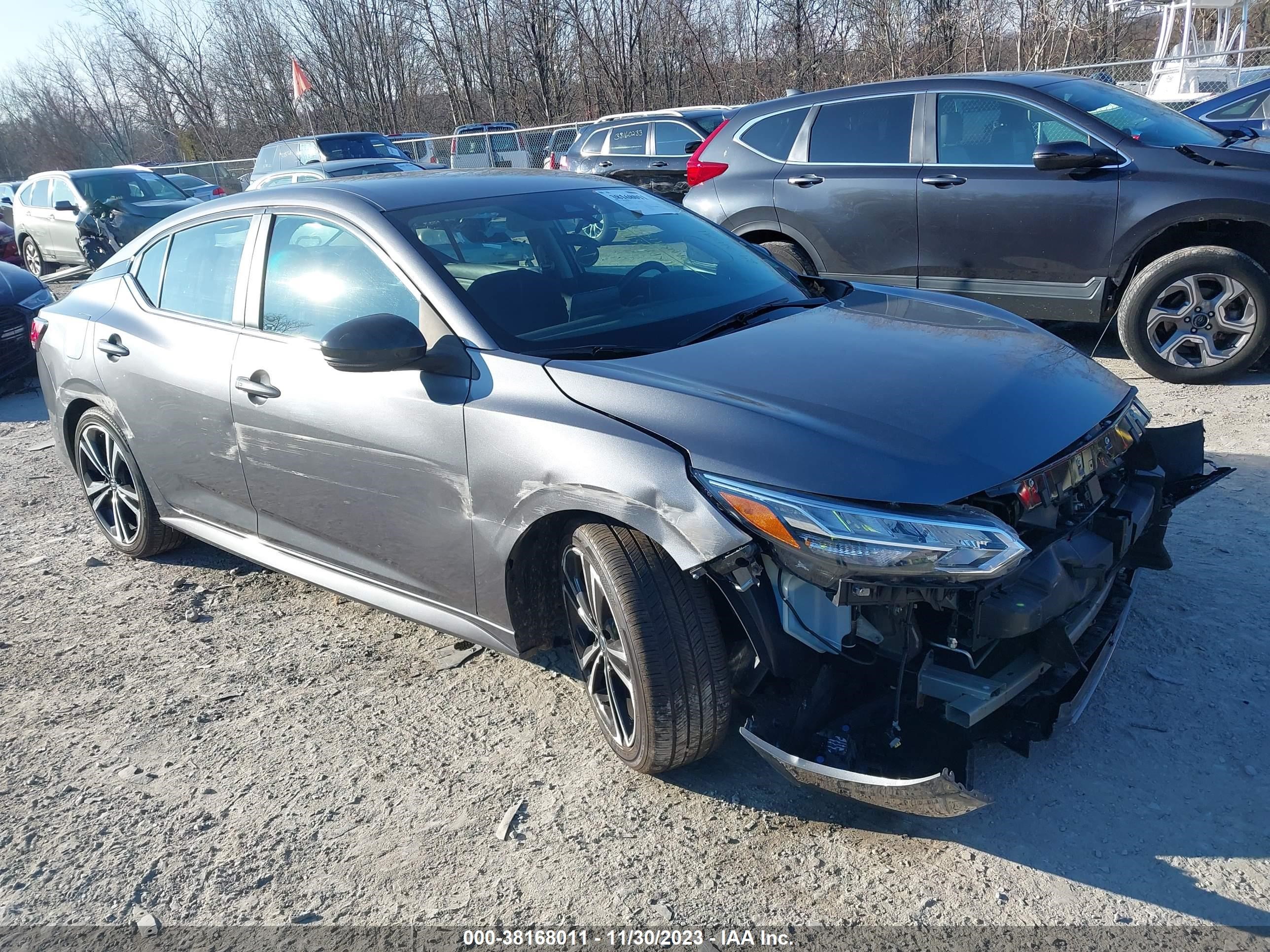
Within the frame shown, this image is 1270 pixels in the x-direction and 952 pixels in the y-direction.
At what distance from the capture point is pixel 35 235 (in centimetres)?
1756

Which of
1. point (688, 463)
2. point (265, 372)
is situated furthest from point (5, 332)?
point (688, 463)

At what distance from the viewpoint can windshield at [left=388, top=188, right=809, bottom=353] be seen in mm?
3332

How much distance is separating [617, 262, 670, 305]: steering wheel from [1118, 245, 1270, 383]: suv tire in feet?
12.2

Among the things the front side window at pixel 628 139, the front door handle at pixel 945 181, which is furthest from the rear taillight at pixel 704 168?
the front side window at pixel 628 139

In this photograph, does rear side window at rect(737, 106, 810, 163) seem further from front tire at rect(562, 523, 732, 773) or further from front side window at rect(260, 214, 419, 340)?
front tire at rect(562, 523, 732, 773)

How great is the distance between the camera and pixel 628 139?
13.6 m

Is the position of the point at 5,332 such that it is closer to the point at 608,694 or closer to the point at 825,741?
the point at 608,694

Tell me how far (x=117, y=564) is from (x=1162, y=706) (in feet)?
15.4

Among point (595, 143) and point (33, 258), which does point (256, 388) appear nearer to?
point (595, 143)

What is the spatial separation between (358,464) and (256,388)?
2.09 feet

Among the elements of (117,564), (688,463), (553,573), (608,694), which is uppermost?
(688,463)

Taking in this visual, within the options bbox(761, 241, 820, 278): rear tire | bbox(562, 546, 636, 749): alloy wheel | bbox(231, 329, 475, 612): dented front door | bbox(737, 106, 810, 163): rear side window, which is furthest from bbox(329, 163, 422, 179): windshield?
bbox(562, 546, 636, 749): alloy wheel

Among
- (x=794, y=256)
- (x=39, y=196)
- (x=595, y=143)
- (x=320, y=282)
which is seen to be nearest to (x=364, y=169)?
(x=595, y=143)

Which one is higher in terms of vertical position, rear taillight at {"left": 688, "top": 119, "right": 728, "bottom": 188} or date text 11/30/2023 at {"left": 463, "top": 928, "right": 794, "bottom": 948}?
rear taillight at {"left": 688, "top": 119, "right": 728, "bottom": 188}
